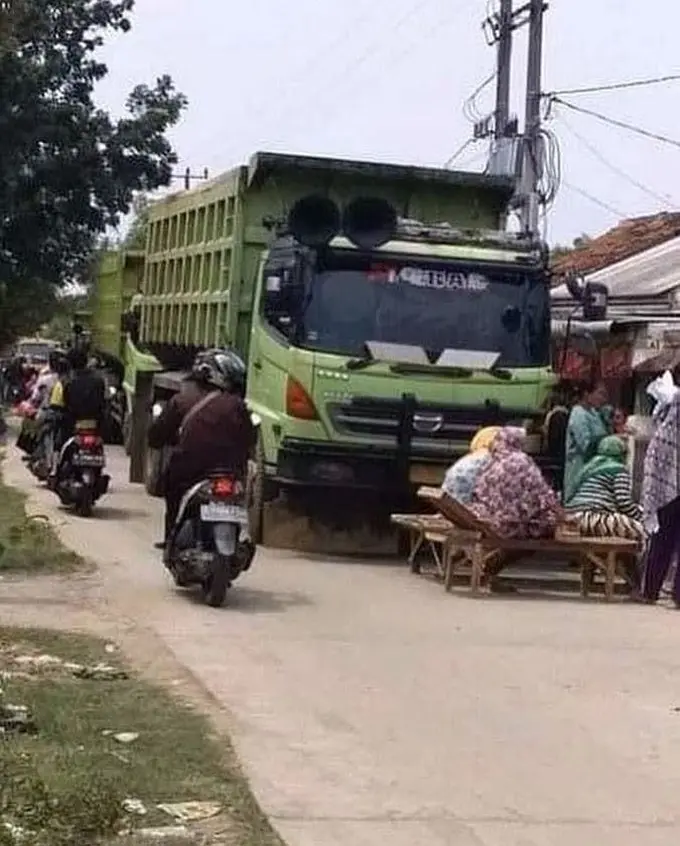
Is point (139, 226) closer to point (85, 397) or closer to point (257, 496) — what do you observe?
point (85, 397)

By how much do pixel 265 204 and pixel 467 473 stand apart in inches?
182

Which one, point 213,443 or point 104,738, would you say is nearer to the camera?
A: point 104,738

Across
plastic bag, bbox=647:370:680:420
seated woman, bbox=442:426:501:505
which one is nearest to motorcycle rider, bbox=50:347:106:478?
seated woman, bbox=442:426:501:505

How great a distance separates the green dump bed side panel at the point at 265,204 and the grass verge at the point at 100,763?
26.6 ft

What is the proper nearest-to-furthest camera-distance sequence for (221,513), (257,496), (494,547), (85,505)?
(221,513) < (494,547) < (257,496) < (85,505)

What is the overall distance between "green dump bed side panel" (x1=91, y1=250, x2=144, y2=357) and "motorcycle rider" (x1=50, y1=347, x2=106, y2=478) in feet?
29.1

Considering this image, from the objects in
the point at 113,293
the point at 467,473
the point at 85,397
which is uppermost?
the point at 113,293

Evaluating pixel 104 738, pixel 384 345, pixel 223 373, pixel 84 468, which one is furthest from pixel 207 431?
pixel 84 468

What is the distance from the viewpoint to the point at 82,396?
18281 mm

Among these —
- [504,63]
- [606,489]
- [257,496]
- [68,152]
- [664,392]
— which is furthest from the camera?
[68,152]

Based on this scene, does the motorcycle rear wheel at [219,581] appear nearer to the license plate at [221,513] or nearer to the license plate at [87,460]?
the license plate at [221,513]

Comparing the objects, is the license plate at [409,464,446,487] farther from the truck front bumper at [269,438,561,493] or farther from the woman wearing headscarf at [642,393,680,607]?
the woman wearing headscarf at [642,393,680,607]

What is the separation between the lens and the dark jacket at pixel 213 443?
12.7 metres

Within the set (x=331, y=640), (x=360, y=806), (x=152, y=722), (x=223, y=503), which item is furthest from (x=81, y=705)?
(x=223, y=503)
